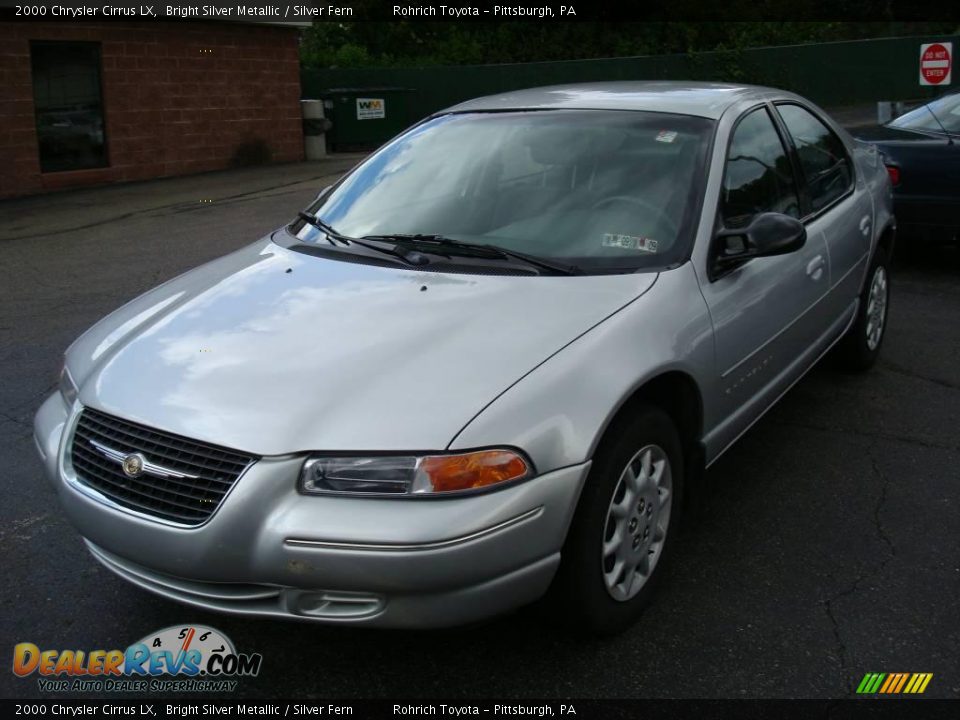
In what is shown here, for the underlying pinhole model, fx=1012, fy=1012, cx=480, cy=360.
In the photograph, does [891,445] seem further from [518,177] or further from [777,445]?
[518,177]

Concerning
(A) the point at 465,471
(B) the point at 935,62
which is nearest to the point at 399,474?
(A) the point at 465,471

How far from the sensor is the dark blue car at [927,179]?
7.36 meters

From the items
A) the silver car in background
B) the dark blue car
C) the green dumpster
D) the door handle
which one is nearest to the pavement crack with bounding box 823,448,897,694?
the silver car in background

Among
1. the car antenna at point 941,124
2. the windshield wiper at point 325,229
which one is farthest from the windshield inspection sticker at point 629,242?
the car antenna at point 941,124

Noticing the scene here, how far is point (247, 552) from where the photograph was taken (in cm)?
259

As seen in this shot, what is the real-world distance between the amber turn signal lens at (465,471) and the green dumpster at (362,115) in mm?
18674

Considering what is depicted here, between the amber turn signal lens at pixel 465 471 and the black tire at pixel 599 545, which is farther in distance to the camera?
the black tire at pixel 599 545

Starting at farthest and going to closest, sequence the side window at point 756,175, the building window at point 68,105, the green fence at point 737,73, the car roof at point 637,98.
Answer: the green fence at point 737,73 < the building window at point 68,105 < the car roof at point 637,98 < the side window at point 756,175

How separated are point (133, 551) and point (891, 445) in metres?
3.43

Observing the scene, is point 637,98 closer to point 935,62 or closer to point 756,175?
point 756,175

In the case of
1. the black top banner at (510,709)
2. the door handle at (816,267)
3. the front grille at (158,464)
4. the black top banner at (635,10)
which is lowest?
the black top banner at (510,709)

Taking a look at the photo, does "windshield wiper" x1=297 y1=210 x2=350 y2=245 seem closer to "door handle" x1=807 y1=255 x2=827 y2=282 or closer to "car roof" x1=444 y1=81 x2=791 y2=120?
"car roof" x1=444 y1=81 x2=791 y2=120

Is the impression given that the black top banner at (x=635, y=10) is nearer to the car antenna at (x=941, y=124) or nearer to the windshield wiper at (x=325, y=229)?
the car antenna at (x=941, y=124)

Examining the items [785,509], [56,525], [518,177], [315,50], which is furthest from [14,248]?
[315,50]
